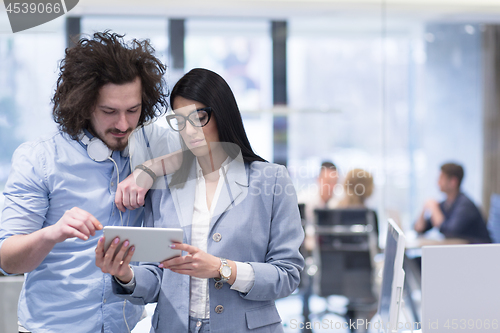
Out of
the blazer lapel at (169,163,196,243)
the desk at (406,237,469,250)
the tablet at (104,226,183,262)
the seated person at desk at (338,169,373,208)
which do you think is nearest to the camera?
the tablet at (104,226,183,262)

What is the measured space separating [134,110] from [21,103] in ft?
8.40

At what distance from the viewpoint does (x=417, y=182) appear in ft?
14.2

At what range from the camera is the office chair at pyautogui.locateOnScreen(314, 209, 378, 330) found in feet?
11.7

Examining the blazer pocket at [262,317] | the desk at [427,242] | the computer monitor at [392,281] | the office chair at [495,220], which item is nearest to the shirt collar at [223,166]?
the blazer pocket at [262,317]

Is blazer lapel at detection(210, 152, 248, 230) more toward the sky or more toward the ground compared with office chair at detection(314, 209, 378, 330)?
more toward the sky

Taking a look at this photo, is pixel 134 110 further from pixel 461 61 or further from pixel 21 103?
pixel 461 61

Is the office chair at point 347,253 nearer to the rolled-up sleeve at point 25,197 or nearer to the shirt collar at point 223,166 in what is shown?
the shirt collar at point 223,166

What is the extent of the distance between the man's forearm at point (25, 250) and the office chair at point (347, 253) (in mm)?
2631

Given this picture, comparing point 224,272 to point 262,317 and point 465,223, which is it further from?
point 465,223

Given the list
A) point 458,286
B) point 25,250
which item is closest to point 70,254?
point 25,250

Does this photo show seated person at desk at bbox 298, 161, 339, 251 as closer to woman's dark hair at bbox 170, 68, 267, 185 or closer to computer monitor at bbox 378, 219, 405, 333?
computer monitor at bbox 378, 219, 405, 333

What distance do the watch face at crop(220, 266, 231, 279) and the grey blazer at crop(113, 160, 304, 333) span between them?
7cm

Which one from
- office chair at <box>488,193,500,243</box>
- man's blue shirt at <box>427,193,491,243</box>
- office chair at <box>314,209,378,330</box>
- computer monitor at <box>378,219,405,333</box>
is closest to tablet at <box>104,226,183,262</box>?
computer monitor at <box>378,219,405,333</box>

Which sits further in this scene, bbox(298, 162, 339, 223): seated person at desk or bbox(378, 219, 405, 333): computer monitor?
bbox(298, 162, 339, 223): seated person at desk
